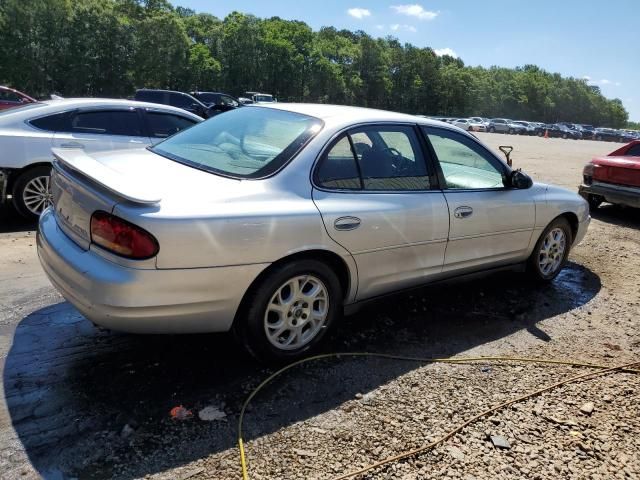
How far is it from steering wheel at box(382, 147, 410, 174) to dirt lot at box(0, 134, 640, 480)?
0.99 metres

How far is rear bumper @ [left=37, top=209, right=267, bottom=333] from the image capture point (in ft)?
9.00

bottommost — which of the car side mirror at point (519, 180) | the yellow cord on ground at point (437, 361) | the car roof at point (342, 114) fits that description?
the yellow cord on ground at point (437, 361)

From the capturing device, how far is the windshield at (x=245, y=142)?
336 cm

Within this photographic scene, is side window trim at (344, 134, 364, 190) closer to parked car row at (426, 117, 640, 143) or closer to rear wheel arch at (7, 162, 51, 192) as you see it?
rear wheel arch at (7, 162, 51, 192)

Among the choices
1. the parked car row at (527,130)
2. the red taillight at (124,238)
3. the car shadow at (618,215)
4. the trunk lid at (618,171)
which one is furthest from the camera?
the parked car row at (527,130)

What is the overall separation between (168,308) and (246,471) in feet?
3.05

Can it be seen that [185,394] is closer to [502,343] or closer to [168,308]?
[168,308]

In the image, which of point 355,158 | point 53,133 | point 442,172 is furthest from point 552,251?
point 53,133

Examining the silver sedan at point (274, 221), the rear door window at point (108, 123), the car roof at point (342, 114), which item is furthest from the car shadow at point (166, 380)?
the rear door window at point (108, 123)

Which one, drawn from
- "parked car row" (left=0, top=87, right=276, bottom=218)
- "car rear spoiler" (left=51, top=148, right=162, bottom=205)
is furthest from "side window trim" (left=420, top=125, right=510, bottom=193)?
"parked car row" (left=0, top=87, right=276, bottom=218)

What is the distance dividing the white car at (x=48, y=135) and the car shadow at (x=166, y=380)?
9.31 feet

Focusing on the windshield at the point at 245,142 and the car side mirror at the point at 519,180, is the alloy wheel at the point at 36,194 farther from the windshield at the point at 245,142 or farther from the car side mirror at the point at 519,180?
the car side mirror at the point at 519,180

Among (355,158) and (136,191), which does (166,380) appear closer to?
(136,191)

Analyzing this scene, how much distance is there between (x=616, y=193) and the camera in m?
8.75
